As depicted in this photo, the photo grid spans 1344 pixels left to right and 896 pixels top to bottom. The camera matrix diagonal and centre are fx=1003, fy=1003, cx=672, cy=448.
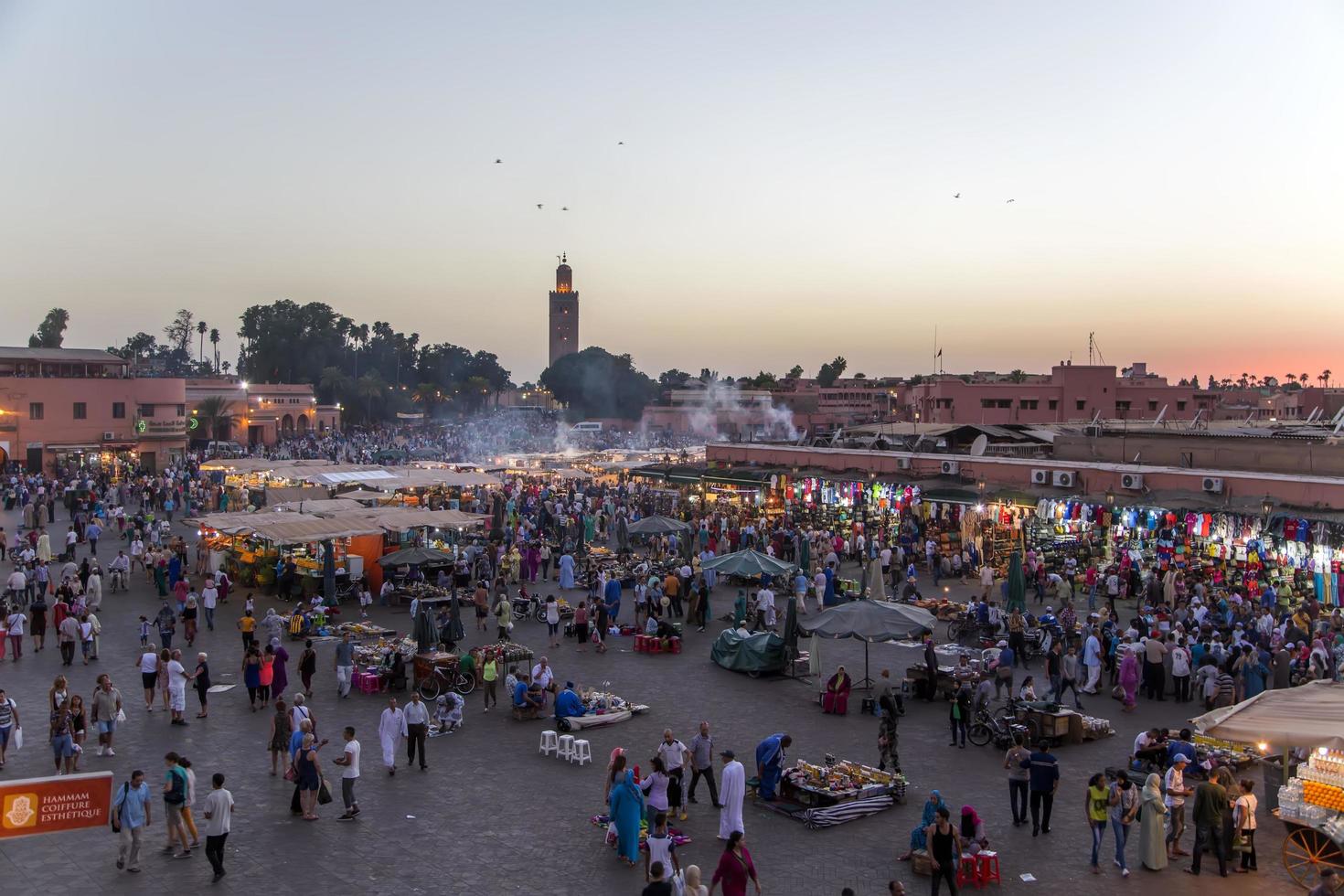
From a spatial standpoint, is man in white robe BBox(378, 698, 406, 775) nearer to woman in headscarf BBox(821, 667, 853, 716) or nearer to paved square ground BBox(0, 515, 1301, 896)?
paved square ground BBox(0, 515, 1301, 896)

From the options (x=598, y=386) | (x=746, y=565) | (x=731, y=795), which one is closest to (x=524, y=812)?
(x=731, y=795)

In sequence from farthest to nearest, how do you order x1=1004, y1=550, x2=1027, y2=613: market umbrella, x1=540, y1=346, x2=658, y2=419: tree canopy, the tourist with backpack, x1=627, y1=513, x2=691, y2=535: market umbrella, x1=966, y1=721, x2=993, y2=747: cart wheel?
x1=540, y1=346, x2=658, y2=419: tree canopy < x1=627, y1=513, x2=691, y2=535: market umbrella < x1=1004, y1=550, x2=1027, y2=613: market umbrella < x1=966, y1=721, x2=993, y2=747: cart wheel < the tourist with backpack

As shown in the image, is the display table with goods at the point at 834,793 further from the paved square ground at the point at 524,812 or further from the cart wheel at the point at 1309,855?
the cart wheel at the point at 1309,855

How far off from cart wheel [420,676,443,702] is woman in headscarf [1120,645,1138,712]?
33.2ft

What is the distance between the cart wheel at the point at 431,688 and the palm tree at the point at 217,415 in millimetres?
57704

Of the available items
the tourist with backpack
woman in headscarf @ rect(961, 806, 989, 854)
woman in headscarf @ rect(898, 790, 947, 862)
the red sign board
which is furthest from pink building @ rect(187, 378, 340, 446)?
woman in headscarf @ rect(961, 806, 989, 854)

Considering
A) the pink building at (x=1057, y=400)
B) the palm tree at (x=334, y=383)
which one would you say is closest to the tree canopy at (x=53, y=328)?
the palm tree at (x=334, y=383)

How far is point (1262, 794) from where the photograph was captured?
11594mm

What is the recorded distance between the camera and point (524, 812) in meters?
10.8

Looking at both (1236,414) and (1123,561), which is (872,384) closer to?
(1236,414)

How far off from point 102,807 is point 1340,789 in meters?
10.2

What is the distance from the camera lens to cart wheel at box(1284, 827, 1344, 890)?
29.8 feet

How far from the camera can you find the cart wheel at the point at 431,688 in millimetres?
15172

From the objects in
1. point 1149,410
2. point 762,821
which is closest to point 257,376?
point 1149,410
